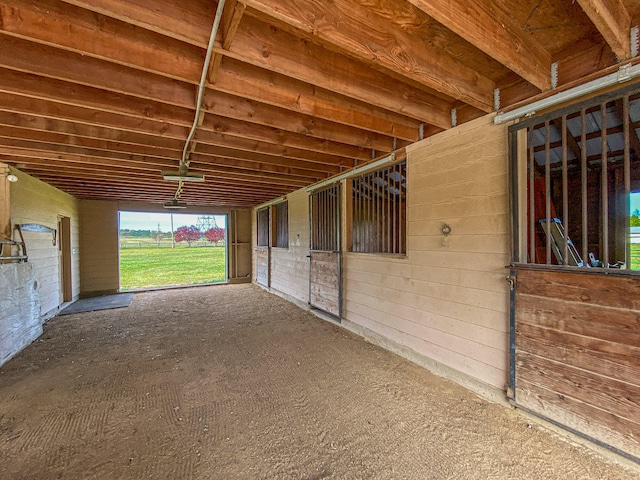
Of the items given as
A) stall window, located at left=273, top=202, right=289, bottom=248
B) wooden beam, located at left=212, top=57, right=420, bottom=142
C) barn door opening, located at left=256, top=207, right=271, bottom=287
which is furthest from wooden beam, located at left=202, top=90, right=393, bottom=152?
barn door opening, located at left=256, top=207, right=271, bottom=287

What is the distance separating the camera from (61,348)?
329cm

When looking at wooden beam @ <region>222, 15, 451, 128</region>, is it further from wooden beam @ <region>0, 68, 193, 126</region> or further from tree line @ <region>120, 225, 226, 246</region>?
tree line @ <region>120, 225, 226, 246</region>

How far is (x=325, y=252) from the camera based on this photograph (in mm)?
4535

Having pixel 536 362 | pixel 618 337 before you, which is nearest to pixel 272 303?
pixel 536 362

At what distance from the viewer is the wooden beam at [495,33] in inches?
49.3

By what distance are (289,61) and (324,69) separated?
255mm

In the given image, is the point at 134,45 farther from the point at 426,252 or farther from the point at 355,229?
the point at 355,229

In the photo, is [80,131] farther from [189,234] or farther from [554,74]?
[189,234]

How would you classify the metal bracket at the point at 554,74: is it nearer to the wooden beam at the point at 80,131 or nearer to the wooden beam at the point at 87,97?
the wooden beam at the point at 87,97

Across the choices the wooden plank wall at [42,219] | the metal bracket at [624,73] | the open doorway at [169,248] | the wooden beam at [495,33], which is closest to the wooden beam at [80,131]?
the wooden plank wall at [42,219]

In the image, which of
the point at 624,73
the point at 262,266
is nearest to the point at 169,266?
the point at 262,266

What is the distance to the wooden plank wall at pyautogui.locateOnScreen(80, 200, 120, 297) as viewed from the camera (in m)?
6.55

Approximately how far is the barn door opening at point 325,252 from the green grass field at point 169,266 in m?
5.17

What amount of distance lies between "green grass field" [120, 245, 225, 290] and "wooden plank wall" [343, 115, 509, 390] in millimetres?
7374
